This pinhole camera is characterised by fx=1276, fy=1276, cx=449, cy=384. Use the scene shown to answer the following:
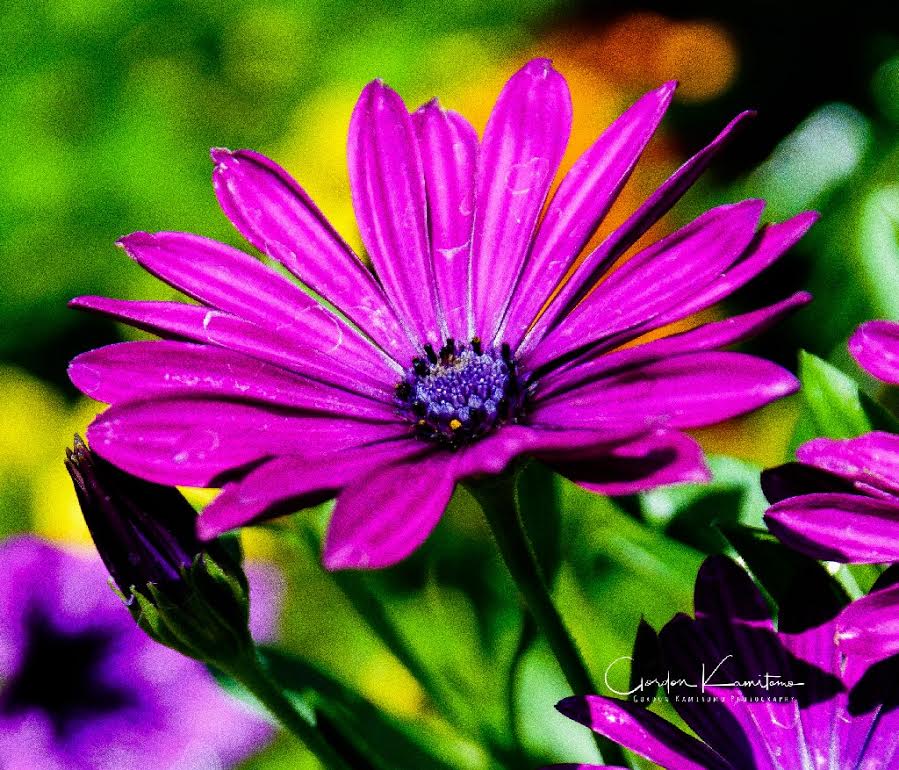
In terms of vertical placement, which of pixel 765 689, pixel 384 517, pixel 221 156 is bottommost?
pixel 765 689

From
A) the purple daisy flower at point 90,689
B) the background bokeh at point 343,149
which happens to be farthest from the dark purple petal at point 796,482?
the purple daisy flower at point 90,689

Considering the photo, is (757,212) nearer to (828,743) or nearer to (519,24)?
(828,743)

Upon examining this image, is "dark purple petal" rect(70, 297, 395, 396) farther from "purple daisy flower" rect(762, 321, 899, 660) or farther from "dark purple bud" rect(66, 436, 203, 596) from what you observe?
"purple daisy flower" rect(762, 321, 899, 660)

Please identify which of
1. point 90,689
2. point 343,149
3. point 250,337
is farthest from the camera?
point 343,149

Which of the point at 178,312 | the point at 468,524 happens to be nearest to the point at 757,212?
the point at 178,312

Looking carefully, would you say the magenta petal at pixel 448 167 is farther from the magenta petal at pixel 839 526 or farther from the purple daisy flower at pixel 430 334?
the magenta petal at pixel 839 526

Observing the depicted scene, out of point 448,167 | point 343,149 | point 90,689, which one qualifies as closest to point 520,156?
point 448,167

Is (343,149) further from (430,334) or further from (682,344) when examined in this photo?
(682,344)
